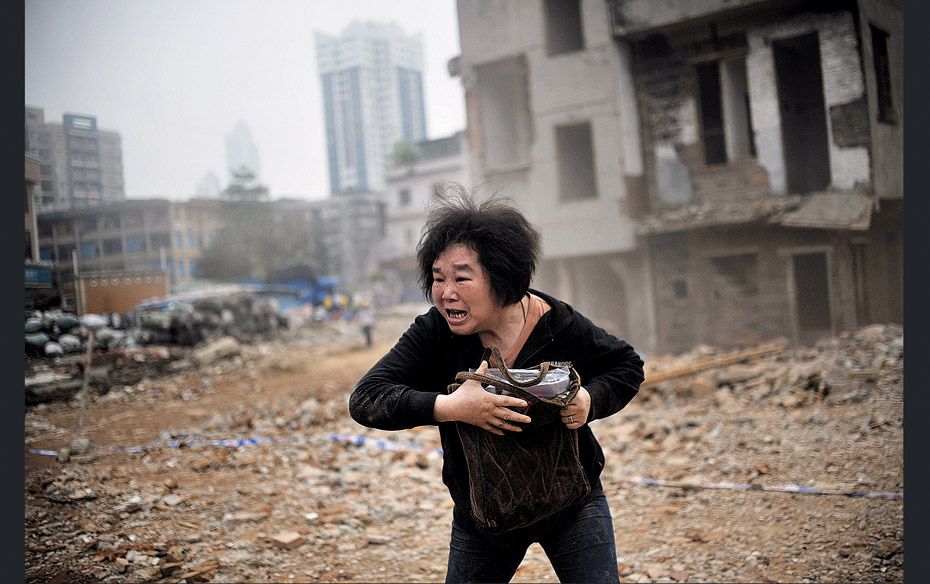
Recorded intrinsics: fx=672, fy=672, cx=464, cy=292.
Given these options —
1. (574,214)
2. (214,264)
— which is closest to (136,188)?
(214,264)

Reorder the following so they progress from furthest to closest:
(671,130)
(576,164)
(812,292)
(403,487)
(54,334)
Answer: (576,164)
(671,130)
(812,292)
(403,487)
(54,334)

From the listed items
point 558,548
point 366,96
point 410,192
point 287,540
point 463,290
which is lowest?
point 287,540

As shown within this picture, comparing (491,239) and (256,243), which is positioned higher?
(256,243)

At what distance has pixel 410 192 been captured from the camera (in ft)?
45.9

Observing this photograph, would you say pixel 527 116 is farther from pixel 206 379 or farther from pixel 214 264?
pixel 206 379

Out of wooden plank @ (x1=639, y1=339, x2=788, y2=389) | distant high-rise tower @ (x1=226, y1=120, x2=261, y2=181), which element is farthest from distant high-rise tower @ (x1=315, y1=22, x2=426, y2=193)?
wooden plank @ (x1=639, y1=339, x2=788, y2=389)

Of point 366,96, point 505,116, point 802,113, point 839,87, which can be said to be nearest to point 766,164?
point 802,113

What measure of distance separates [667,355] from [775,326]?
1655 millimetres

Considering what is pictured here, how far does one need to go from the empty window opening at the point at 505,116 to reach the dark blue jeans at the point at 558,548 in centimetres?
940

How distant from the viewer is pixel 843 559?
365cm

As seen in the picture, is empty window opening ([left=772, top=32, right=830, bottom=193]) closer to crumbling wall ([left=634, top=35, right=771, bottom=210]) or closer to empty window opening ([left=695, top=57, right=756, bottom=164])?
empty window opening ([left=695, top=57, right=756, bottom=164])

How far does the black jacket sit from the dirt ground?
203 centimetres

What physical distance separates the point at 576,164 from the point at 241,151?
5.40 metres

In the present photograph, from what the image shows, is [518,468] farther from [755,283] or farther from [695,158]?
[695,158]
